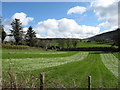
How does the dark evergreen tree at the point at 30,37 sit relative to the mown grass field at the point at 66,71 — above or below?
above

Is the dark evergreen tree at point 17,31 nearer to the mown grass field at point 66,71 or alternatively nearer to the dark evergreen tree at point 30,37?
the dark evergreen tree at point 30,37

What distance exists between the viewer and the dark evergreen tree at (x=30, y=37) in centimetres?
6981

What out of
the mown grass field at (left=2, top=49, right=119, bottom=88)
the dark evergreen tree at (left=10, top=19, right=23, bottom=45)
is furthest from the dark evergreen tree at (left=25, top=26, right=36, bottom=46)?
the mown grass field at (left=2, top=49, right=119, bottom=88)

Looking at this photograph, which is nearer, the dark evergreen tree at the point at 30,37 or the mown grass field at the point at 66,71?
the mown grass field at the point at 66,71

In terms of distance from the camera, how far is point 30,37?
233 feet

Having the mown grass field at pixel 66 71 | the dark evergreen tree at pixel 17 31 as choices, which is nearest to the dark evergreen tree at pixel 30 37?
the dark evergreen tree at pixel 17 31

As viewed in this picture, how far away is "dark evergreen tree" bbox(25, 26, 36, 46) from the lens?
69.8m

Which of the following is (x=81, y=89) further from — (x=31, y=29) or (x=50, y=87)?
(x=31, y=29)

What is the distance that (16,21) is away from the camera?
66312 mm

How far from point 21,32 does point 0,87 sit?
205 ft

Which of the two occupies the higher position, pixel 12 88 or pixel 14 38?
pixel 14 38

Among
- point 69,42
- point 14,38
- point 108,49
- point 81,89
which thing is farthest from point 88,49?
point 81,89

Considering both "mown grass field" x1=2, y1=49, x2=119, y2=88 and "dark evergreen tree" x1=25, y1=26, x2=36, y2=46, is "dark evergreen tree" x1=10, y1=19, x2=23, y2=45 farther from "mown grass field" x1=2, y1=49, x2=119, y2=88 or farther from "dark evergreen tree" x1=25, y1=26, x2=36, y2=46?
"mown grass field" x1=2, y1=49, x2=119, y2=88

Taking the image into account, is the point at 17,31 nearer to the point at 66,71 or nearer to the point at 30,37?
the point at 30,37
